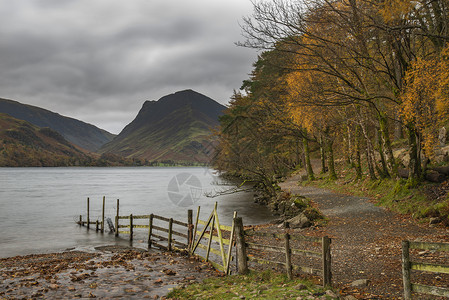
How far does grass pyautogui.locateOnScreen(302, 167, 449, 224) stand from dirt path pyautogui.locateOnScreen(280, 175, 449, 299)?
2.31 ft

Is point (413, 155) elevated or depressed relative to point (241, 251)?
elevated

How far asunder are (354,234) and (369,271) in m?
5.51

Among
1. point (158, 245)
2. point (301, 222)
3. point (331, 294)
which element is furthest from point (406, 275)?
point (158, 245)

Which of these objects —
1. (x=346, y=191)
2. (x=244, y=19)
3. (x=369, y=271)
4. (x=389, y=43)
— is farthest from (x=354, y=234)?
(x=346, y=191)

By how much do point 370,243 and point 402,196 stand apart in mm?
7634

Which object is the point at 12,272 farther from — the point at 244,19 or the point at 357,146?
the point at 357,146

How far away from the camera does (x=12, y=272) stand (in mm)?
14539

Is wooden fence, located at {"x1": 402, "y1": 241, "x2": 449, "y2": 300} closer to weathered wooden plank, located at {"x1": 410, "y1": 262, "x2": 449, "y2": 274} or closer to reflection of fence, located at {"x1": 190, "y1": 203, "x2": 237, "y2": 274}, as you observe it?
weathered wooden plank, located at {"x1": 410, "y1": 262, "x2": 449, "y2": 274}

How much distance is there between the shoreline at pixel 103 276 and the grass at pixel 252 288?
1159 mm

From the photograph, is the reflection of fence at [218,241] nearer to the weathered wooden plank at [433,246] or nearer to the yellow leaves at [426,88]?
the weathered wooden plank at [433,246]

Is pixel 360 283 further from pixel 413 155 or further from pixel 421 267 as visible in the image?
pixel 413 155

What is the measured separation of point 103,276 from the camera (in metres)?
13.7

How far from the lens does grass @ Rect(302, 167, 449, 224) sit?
610 inches

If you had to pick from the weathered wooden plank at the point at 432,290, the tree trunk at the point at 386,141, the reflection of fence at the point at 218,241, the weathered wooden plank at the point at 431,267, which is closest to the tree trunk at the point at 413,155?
the tree trunk at the point at 386,141
